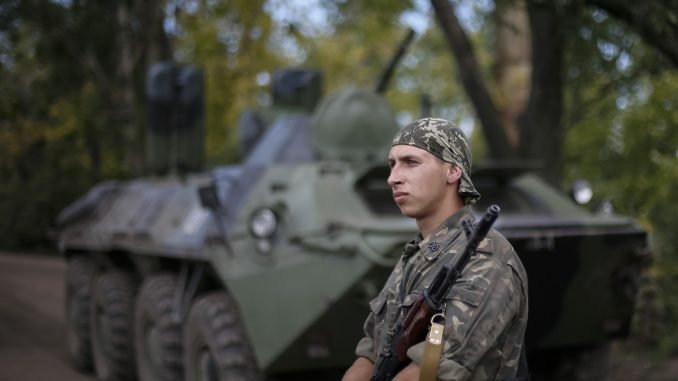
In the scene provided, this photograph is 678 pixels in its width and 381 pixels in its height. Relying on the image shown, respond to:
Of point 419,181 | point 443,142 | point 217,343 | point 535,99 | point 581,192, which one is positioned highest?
point 443,142

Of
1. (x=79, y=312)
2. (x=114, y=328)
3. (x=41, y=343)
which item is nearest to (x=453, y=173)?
(x=114, y=328)

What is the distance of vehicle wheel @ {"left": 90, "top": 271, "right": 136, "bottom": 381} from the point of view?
7527 mm

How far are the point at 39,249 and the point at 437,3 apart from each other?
51.8 feet

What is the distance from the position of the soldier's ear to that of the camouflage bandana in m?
0.01

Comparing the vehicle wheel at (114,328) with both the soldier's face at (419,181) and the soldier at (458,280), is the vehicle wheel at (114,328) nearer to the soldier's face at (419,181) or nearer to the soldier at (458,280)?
the soldier at (458,280)

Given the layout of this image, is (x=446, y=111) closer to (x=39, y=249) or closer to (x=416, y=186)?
(x=39, y=249)

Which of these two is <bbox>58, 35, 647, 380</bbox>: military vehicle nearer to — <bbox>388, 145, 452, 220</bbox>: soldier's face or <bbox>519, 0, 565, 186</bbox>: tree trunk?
<bbox>519, 0, 565, 186</bbox>: tree trunk

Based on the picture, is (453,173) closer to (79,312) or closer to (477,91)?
(477,91)

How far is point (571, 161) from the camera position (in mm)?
12117

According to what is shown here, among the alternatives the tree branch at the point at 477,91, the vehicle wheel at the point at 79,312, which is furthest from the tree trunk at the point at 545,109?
the vehicle wheel at the point at 79,312

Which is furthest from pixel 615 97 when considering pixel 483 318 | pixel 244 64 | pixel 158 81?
pixel 483 318

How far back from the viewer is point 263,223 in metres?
5.25

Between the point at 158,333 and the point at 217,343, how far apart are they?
118 centimetres

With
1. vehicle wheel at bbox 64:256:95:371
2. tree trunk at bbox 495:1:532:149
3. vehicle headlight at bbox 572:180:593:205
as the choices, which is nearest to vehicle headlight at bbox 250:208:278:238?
vehicle headlight at bbox 572:180:593:205
